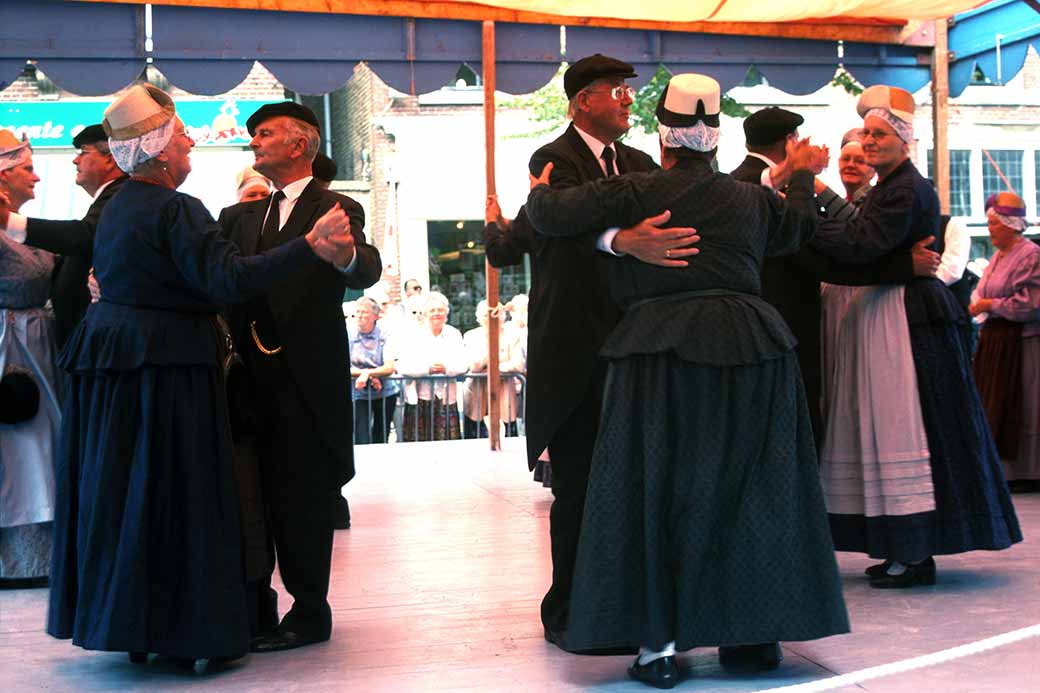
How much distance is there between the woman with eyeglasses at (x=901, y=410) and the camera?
480 cm

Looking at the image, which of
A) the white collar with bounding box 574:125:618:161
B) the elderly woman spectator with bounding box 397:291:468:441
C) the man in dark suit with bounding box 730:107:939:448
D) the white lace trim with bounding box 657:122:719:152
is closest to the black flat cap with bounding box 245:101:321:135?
the white collar with bounding box 574:125:618:161

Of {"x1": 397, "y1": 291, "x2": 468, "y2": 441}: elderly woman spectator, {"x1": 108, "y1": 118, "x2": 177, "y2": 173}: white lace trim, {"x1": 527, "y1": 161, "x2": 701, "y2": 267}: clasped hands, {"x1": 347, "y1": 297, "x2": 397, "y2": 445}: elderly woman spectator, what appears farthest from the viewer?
{"x1": 397, "y1": 291, "x2": 468, "y2": 441}: elderly woman spectator

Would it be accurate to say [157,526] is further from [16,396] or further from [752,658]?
[16,396]

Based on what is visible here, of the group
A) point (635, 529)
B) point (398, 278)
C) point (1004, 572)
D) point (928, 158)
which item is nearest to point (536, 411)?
point (635, 529)

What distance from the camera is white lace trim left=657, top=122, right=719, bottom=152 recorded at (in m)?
3.69

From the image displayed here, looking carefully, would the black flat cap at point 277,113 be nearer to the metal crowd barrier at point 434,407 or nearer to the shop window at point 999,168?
the metal crowd barrier at point 434,407

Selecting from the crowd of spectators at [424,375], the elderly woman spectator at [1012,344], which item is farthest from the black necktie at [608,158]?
the crowd of spectators at [424,375]

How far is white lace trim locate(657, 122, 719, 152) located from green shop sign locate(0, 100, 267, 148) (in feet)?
42.9

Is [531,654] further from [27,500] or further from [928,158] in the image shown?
[928,158]

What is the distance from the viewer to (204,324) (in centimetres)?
395

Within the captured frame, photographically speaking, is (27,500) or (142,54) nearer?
(27,500)

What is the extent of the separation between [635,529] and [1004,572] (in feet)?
7.37

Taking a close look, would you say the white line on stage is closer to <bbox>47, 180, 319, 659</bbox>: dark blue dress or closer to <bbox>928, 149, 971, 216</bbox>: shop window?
<bbox>47, 180, 319, 659</bbox>: dark blue dress

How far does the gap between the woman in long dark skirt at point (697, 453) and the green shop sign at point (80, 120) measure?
1312 centimetres
